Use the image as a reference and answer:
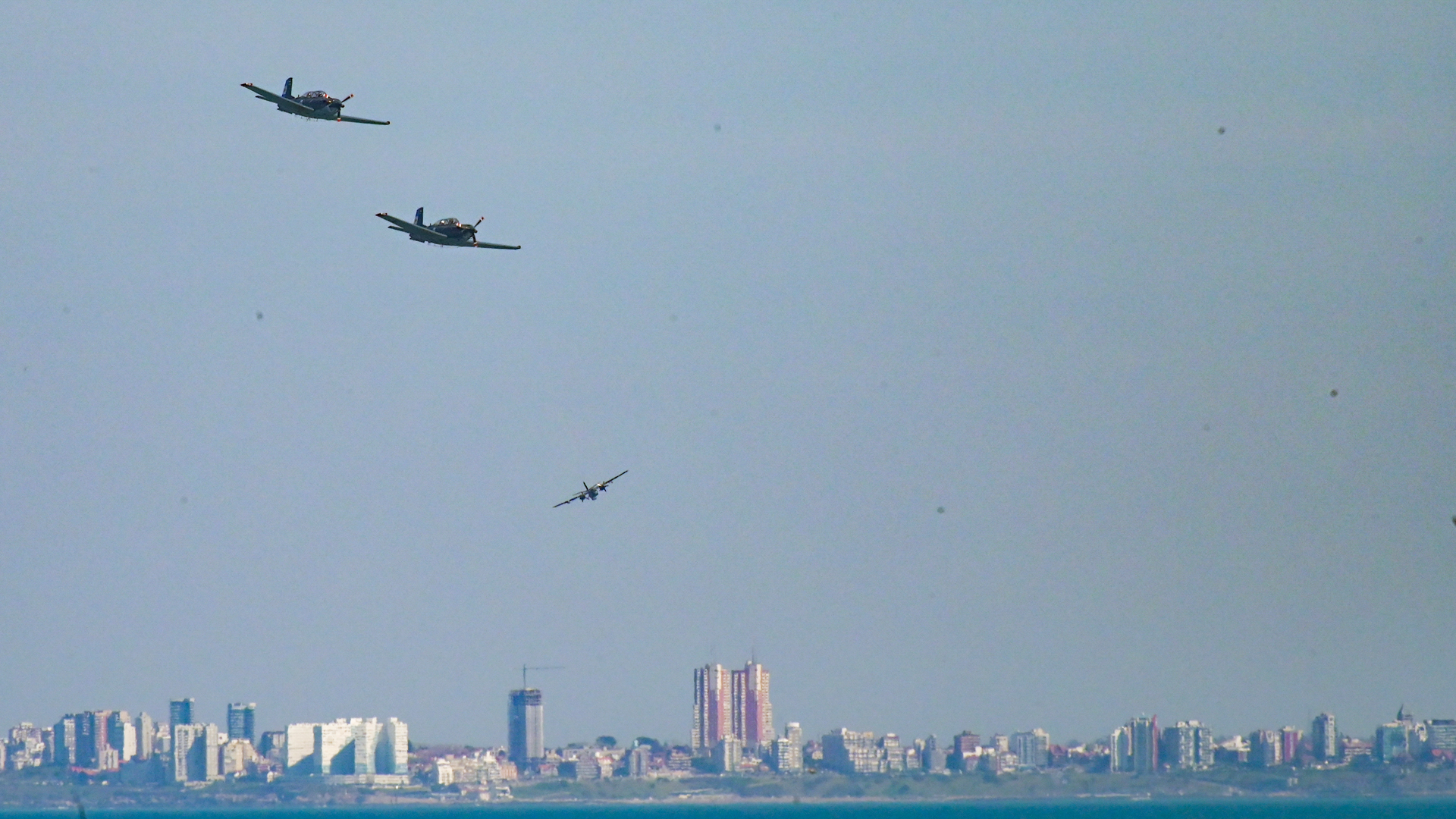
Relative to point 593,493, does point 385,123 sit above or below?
above

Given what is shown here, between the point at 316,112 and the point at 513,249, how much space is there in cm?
780

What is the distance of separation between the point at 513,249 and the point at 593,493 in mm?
33232

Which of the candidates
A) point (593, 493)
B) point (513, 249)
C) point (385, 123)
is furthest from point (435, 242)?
point (593, 493)

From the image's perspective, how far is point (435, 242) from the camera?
7288 centimetres

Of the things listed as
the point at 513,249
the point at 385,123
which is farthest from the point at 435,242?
the point at 385,123

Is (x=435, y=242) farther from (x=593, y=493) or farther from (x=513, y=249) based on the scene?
(x=593, y=493)

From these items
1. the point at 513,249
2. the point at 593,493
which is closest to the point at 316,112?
the point at 513,249

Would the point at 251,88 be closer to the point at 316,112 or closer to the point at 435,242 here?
the point at 316,112

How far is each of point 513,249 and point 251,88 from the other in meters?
9.91

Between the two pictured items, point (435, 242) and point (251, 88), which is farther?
point (435, 242)

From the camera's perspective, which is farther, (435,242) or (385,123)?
(435,242)

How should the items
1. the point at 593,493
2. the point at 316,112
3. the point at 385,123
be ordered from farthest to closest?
the point at 593,493, the point at 316,112, the point at 385,123

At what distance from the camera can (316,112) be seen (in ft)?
227

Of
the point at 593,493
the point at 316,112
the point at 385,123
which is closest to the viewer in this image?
the point at 385,123
